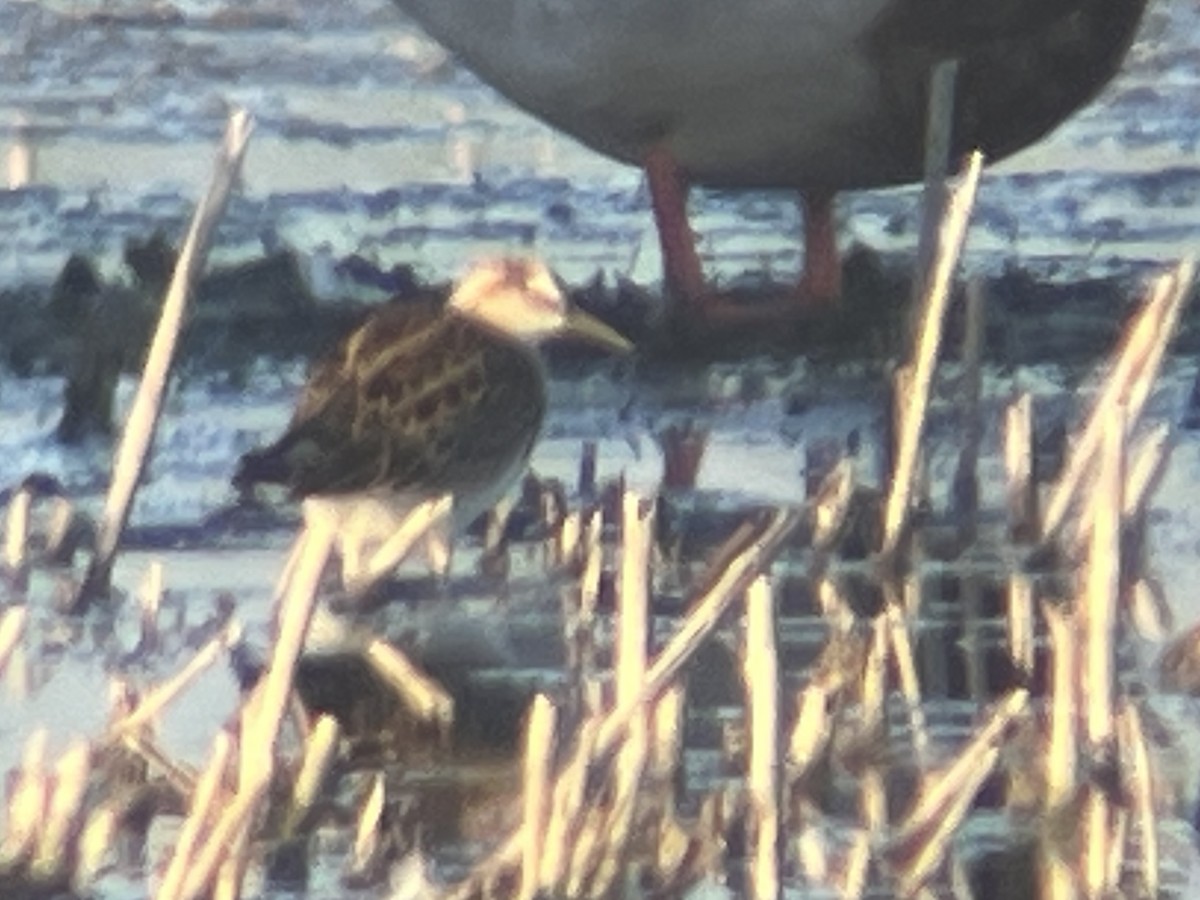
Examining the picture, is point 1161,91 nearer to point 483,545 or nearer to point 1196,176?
point 1196,176

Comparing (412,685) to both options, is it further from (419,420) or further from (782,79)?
(782,79)

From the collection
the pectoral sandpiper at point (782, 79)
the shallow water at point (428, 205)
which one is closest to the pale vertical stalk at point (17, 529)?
the shallow water at point (428, 205)

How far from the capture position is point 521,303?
0.89 m

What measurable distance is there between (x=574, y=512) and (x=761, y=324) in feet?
0.35

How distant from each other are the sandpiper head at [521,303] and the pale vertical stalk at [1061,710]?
192 millimetres

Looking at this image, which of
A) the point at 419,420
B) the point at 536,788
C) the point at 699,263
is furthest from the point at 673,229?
the point at 536,788

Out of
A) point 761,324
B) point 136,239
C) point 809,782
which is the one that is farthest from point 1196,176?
point 136,239

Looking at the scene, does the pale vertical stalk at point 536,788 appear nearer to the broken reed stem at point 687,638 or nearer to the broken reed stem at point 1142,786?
the broken reed stem at point 687,638

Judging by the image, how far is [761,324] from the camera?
91 centimetres

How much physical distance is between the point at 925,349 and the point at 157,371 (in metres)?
0.27

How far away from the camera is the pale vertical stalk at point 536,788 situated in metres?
0.79

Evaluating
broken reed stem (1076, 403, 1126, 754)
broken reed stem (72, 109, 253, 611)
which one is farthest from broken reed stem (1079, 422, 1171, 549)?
broken reed stem (72, 109, 253, 611)

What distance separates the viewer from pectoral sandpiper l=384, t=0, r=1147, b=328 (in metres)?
0.89

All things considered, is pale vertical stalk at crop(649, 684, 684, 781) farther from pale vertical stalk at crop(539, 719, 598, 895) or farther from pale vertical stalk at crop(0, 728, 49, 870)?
pale vertical stalk at crop(0, 728, 49, 870)
